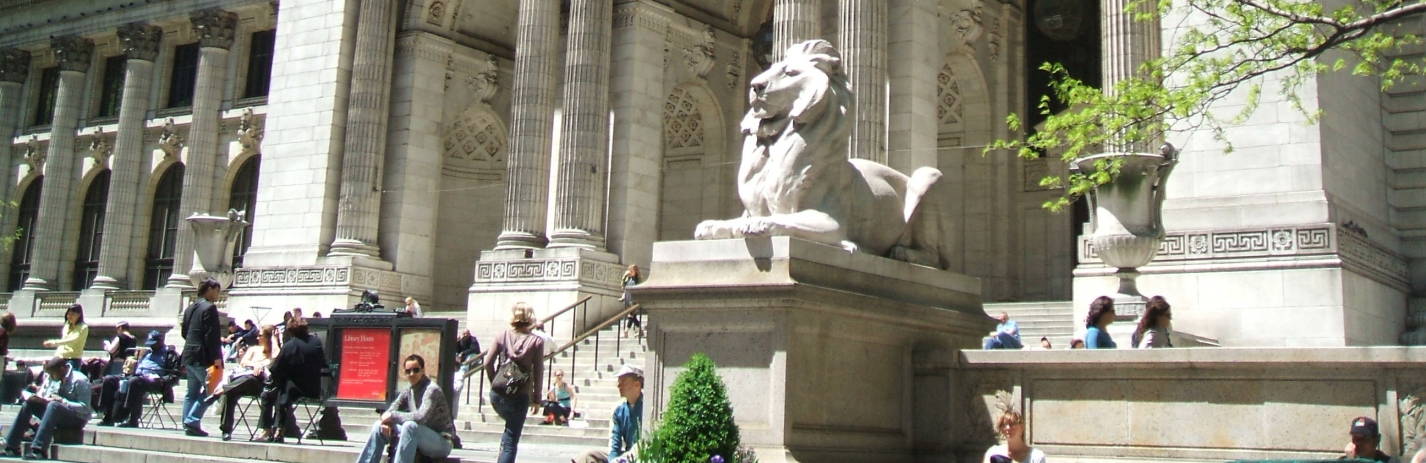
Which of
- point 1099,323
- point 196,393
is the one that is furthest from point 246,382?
point 1099,323

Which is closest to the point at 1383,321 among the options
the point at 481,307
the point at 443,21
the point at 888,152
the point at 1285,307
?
the point at 1285,307

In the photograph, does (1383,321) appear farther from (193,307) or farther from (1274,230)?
(193,307)

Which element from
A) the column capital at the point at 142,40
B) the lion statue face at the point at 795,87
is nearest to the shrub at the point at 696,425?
the lion statue face at the point at 795,87

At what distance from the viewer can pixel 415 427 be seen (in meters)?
10.7

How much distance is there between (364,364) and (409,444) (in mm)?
5815

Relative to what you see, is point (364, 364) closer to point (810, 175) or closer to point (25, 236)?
point (810, 175)

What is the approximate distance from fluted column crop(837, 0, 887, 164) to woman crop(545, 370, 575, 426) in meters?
6.83

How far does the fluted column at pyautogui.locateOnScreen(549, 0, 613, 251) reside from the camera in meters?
26.5

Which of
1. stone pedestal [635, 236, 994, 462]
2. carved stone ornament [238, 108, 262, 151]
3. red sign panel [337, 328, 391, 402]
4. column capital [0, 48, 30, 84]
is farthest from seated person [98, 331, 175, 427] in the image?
column capital [0, 48, 30, 84]

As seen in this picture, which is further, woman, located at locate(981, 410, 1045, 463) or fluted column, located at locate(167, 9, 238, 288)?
fluted column, located at locate(167, 9, 238, 288)

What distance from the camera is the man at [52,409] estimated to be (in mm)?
13656

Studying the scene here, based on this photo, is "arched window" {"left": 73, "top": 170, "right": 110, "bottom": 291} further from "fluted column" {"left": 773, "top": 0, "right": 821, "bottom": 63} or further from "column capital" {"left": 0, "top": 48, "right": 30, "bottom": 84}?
"fluted column" {"left": 773, "top": 0, "right": 821, "bottom": 63}

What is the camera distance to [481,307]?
26781mm

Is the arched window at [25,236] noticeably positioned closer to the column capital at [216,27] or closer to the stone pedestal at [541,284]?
the column capital at [216,27]
